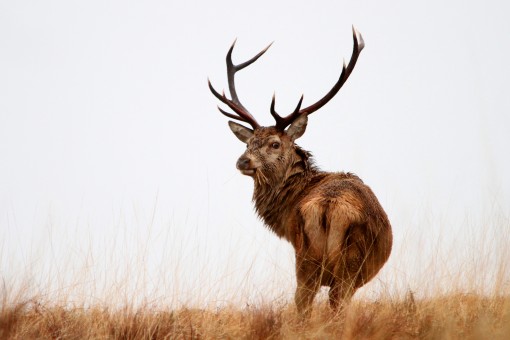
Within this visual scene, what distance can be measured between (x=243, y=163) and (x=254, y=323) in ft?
7.62

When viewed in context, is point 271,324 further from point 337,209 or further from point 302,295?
point 337,209

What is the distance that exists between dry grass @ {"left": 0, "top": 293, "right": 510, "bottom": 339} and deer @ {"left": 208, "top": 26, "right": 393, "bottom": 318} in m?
0.29

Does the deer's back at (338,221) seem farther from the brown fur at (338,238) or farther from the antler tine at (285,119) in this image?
the antler tine at (285,119)

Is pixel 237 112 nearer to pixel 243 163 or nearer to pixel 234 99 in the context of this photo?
pixel 234 99

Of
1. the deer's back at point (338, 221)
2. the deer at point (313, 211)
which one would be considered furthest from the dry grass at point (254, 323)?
the deer's back at point (338, 221)

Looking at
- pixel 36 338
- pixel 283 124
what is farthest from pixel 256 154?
pixel 36 338

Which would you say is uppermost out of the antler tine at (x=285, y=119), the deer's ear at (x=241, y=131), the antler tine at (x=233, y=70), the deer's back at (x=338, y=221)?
the antler tine at (x=233, y=70)

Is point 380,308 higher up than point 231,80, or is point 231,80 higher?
point 231,80

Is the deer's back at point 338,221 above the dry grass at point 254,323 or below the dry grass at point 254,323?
above

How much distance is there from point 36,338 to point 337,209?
2.64 meters

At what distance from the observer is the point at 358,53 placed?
8352 millimetres

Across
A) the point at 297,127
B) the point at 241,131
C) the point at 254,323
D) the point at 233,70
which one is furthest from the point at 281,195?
the point at 233,70

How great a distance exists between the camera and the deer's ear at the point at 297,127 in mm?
7734

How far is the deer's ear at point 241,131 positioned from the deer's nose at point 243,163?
67 cm
